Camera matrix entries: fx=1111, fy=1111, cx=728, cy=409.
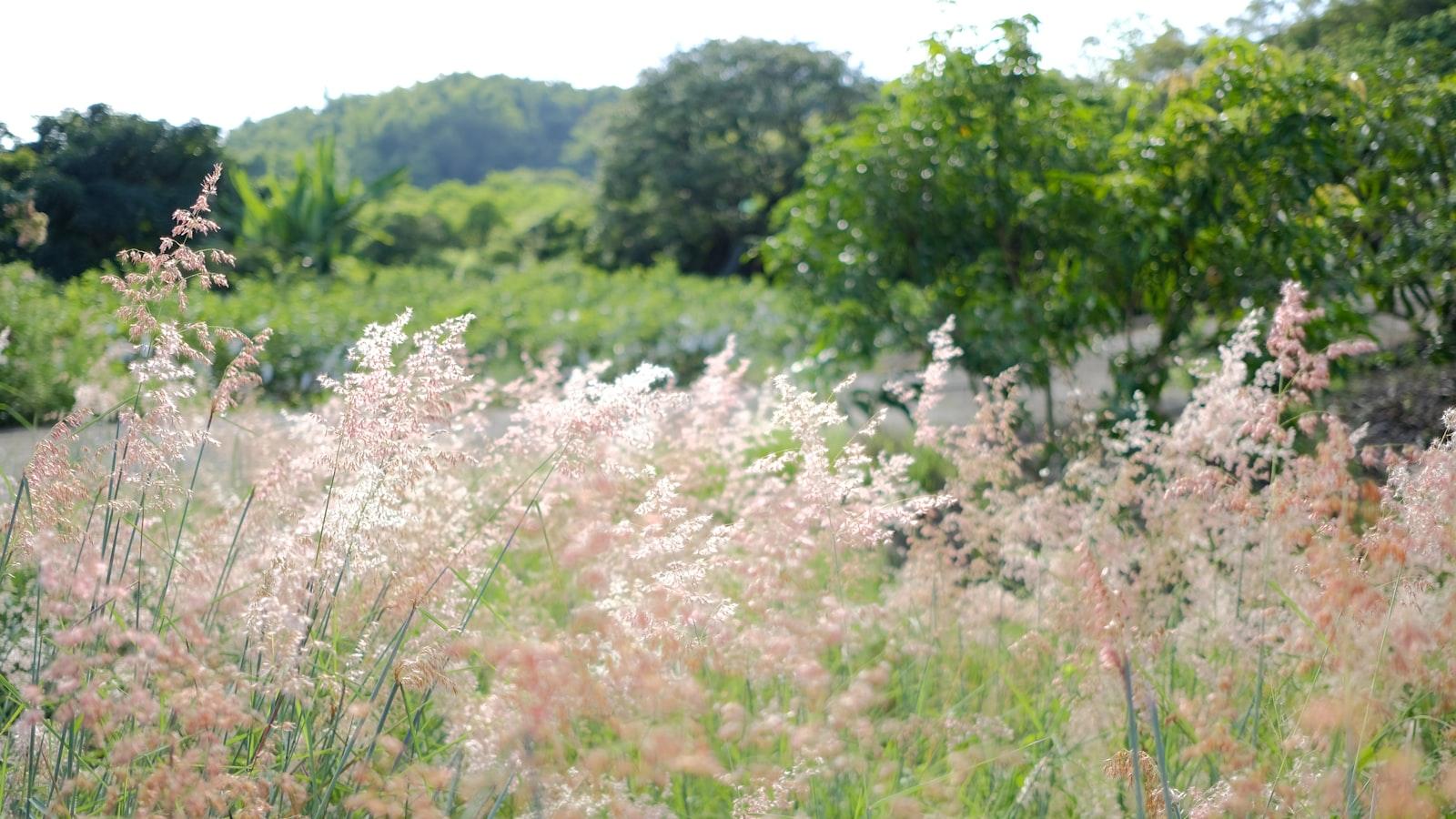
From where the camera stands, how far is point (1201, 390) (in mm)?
2350

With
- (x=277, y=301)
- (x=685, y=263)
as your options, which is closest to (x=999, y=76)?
(x=277, y=301)

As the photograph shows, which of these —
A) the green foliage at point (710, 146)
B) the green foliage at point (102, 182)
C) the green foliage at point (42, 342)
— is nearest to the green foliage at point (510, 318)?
the green foliage at point (42, 342)

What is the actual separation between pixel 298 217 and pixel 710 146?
38.8 ft

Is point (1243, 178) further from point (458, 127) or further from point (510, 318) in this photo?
point (458, 127)

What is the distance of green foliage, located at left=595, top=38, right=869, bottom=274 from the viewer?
72.8 feet

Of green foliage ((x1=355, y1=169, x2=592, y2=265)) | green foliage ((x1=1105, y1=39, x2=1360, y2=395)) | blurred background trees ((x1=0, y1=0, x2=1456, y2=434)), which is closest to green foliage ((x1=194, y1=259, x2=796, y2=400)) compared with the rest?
blurred background trees ((x1=0, y1=0, x2=1456, y2=434))

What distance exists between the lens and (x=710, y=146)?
75.6 feet

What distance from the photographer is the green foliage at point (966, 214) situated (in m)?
4.85

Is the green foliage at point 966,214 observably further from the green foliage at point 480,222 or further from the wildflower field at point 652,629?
the green foliage at point 480,222

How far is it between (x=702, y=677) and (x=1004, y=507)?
33.4 inches

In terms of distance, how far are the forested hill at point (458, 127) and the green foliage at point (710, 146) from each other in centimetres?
429

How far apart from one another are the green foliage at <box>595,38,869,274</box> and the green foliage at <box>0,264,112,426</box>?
1569cm

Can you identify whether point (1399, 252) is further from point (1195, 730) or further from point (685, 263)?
point (685, 263)

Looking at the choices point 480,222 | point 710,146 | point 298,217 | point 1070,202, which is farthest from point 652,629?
point 480,222
